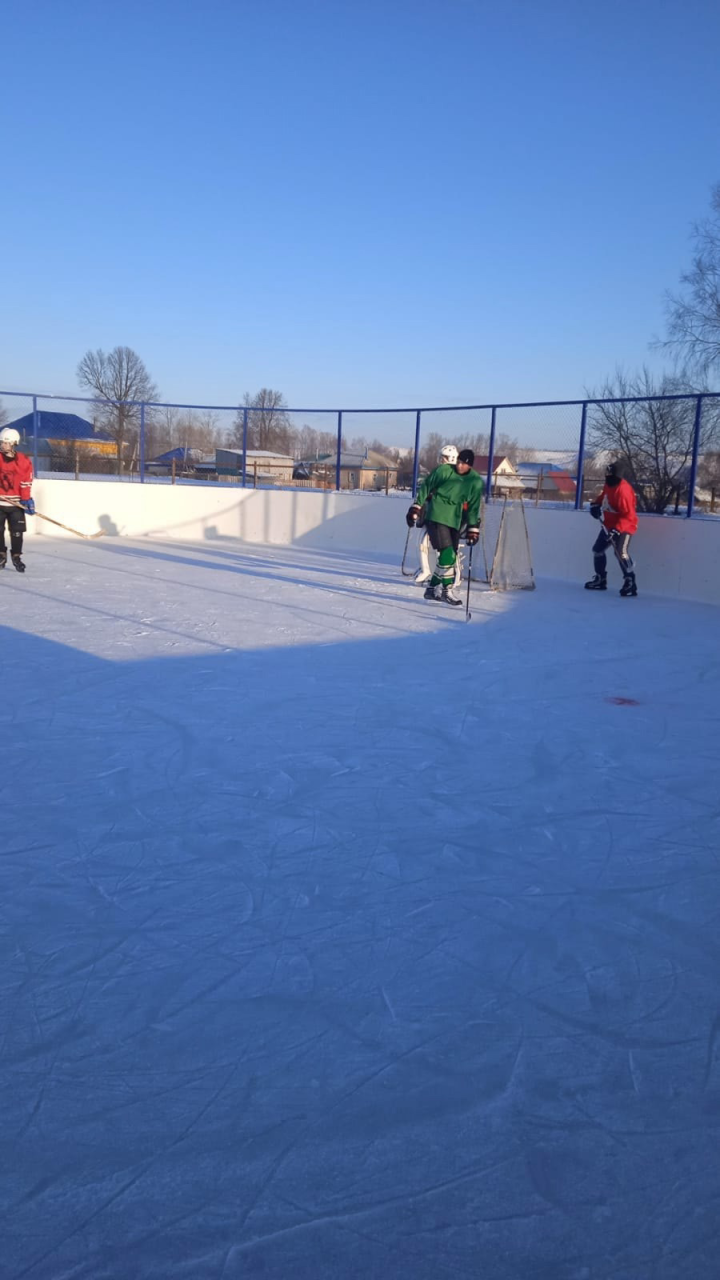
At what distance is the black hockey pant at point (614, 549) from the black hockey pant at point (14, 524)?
23.3ft

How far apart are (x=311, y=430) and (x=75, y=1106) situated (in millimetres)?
16131

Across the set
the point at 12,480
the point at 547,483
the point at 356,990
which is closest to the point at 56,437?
the point at 12,480

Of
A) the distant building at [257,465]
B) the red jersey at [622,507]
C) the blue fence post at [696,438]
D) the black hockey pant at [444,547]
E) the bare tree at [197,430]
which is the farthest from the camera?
the bare tree at [197,430]

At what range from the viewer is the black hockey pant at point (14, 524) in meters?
11.5

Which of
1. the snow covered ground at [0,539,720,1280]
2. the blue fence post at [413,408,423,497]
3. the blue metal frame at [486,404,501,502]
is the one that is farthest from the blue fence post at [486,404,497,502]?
the snow covered ground at [0,539,720,1280]

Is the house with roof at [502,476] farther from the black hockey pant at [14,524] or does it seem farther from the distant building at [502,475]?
the black hockey pant at [14,524]

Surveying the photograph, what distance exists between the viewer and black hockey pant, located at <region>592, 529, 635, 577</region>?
11680 mm

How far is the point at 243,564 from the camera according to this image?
13781mm

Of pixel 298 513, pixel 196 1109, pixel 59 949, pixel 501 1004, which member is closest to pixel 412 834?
pixel 501 1004

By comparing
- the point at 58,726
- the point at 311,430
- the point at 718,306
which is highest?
the point at 718,306

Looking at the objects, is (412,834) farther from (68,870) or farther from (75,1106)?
(75,1106)

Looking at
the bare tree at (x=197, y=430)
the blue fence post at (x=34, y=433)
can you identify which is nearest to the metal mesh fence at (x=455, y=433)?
the bare tree at (x=197, y=430)

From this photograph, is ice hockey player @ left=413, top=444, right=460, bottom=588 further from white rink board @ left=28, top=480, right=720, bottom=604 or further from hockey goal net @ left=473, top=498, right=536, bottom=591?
white rink board @ left=28, top=480, right=720, bottom=604

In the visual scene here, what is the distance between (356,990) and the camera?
2.58 metres
